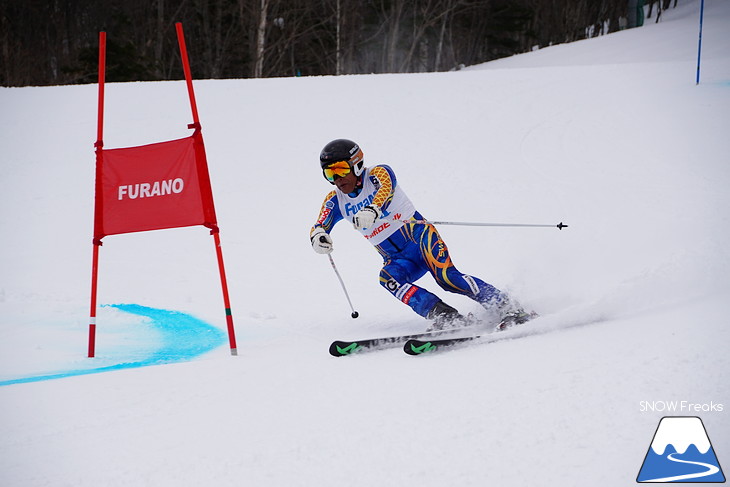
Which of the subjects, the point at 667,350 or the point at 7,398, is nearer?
the point at 667,350

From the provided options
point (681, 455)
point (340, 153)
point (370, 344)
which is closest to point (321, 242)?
point (340, 153)

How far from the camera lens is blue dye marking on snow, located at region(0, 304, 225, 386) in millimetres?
4121

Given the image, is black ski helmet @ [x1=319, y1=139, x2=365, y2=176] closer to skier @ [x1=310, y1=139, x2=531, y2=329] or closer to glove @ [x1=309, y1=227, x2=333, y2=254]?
skier @ [x1=310, y1=139, x2=531, y2=329]

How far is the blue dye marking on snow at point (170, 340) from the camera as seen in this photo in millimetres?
4121

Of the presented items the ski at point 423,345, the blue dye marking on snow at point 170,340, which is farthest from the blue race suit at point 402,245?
the blue dye marking on snow at point 170,340

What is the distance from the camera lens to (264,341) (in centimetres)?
499

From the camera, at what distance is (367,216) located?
4352 mm

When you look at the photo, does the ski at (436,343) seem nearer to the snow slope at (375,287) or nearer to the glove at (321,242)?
the snow slope at (375,287)

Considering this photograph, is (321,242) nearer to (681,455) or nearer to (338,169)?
(338,169)

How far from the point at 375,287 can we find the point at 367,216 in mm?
2663

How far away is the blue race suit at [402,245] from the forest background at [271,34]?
652 inches

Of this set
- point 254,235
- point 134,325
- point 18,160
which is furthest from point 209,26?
point 134,325

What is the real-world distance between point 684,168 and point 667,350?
265 inches

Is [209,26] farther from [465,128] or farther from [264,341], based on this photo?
[264,341]
